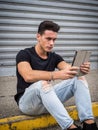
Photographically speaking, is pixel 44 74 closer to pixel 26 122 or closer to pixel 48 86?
pixel 48 86

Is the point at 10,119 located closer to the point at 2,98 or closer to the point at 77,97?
the point at 77,97

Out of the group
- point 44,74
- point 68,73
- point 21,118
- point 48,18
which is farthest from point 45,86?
point 48,18

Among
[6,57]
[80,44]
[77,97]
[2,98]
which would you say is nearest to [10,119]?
[77,97]

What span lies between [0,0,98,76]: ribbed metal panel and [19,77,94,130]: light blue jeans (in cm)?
310

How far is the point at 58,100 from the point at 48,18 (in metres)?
4.04

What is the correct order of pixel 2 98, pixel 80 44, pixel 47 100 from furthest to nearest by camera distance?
pixel 80 44 → pixel 2 98 → pixel 47 100

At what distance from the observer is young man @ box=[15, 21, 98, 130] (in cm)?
311

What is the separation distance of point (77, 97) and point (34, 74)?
0.62 meters

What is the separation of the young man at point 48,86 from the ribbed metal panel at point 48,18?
111 inches

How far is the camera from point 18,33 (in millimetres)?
6531

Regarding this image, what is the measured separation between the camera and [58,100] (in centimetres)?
314

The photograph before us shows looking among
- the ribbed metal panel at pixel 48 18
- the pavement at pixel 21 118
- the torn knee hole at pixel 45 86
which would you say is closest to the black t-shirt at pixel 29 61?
the pavement at pixel 21 118

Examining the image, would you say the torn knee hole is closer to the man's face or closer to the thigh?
the thigh

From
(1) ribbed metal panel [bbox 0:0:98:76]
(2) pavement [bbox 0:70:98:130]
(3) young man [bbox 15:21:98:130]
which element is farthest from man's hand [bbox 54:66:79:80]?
(1) ribbed metal panel [bbox 0:0:98:76]
